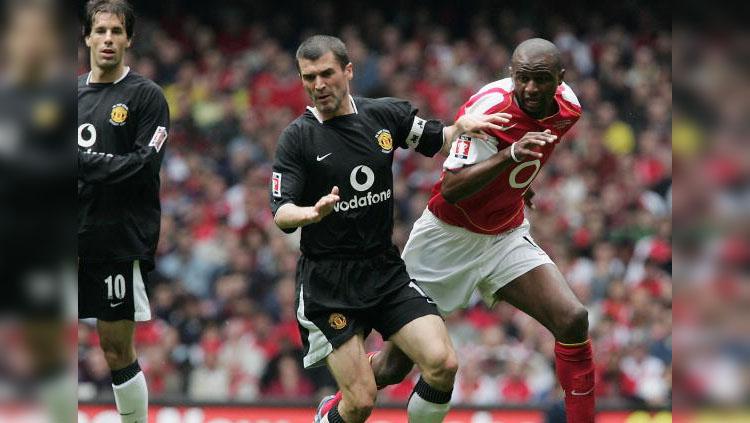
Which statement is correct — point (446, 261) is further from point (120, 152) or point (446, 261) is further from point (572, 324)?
point (120, 152)

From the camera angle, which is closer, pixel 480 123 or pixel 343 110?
pixel 480 123

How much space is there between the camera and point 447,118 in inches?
619

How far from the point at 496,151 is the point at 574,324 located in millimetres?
1004

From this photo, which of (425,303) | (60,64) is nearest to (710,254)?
(60,64)

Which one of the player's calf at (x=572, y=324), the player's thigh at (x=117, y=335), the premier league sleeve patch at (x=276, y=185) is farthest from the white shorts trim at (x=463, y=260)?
the player's thigh at (x=117, y=335)

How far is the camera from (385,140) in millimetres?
5707

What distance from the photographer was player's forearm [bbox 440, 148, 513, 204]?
17.9 ft

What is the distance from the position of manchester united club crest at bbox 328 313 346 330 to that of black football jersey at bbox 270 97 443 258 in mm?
307

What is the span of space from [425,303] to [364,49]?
12304 millimetres

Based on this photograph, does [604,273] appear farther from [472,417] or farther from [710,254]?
[710,254]

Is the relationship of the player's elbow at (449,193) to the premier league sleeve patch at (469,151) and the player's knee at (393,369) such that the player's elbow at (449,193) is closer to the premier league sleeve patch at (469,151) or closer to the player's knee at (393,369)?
the premier league sleeve patch at (469,151)

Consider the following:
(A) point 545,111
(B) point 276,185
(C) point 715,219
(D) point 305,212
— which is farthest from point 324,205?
(C) point 715,219

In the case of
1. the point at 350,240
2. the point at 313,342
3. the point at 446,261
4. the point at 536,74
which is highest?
the point at 536,74

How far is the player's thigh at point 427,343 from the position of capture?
5473 mm
